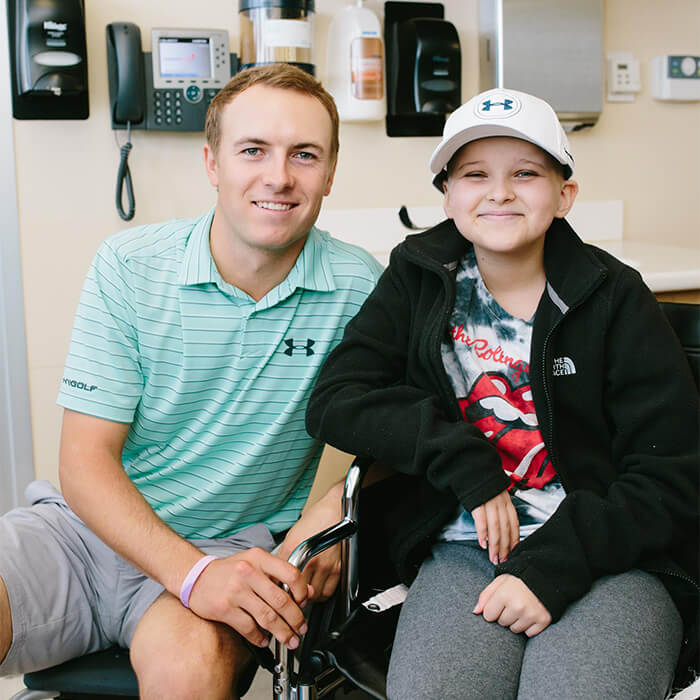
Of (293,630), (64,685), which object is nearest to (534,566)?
(293,630)

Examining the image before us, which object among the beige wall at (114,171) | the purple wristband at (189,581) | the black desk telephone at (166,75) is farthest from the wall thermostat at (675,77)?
the purple wristband at (189,581)

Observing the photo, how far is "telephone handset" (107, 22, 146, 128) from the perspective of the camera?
2.07 meters

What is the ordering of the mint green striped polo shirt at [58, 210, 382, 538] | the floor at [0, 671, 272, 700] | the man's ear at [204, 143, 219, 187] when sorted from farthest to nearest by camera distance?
the floor at [0, 671, 272, 700], the man's ear at [204, 143, 219, 187], the mint green striped polo shirt at [58, 210, 382, 538]

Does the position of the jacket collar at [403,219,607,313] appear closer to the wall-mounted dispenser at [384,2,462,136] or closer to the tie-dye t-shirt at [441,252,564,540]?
the tie-dye t-shirt at [441,252,564,540]

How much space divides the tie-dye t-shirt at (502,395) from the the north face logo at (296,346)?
0.24 m

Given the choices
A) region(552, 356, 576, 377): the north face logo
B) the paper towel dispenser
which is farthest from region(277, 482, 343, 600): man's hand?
the paper towel dispenser

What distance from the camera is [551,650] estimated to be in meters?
1.04

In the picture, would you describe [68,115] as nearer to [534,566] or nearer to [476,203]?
[476,203]

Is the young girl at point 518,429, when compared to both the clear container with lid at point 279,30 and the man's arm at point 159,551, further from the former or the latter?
the clear container with lid at point 279,30

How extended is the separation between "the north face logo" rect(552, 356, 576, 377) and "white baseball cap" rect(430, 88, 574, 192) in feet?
0.91

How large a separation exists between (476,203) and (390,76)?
118 cm

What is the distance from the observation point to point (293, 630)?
1.16 meters

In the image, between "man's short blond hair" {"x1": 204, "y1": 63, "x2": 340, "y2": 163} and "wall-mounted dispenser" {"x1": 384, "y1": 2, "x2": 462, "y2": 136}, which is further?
"wall-mounted dispenser" {"x1": 384, "y1": 2, "x2": 462, "y2": 136}

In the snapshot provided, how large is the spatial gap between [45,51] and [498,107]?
1.26 meters
